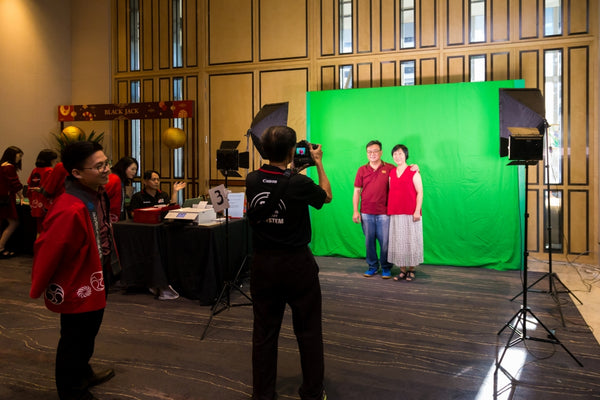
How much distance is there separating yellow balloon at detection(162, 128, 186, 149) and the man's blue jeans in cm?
346

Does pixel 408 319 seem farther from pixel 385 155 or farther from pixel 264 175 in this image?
pixel 385 155

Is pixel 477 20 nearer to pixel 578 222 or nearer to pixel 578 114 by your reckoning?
pixel 578 114

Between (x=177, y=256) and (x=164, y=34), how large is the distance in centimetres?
485

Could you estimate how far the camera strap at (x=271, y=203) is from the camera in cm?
190

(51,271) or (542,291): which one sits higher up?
(51,271)

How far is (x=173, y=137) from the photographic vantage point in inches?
265

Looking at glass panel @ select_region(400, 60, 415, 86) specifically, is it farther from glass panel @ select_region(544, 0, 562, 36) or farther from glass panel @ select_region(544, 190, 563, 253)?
glass panel @ select_region(544, 190, 563, 253)

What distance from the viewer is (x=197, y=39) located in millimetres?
7020

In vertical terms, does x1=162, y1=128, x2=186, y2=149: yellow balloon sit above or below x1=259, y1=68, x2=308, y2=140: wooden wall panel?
below

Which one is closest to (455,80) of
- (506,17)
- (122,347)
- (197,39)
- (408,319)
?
(506,17)

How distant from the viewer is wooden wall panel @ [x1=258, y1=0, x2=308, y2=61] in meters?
6.38

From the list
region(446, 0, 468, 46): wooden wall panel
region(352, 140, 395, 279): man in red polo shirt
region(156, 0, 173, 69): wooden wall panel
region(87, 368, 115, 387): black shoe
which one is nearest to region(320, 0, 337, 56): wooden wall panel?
region(446, 0, 468, 46): wooden wall panel

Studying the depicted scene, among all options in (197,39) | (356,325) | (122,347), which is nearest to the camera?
(122,347)

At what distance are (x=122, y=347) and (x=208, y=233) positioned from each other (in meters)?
1.17
